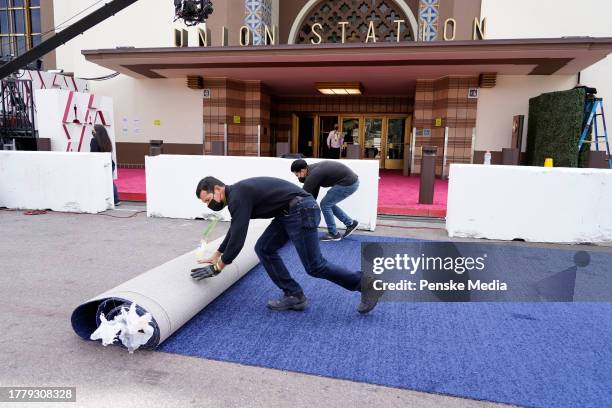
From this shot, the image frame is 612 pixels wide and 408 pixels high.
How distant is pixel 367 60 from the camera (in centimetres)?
1068

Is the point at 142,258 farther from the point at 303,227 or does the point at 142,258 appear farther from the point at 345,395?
the point at 345,395

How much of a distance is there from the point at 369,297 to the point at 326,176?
6.89 feet

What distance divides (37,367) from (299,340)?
5.85ft

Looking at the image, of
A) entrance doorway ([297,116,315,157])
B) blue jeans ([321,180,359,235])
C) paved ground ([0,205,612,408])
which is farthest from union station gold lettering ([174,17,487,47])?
paved ground ([0,205,612,408])

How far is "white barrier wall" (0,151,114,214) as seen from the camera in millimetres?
7863

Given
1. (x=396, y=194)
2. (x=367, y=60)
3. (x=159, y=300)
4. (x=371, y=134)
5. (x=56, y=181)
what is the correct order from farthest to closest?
1. (x=371, y=134)
2. (x=367, y=60)
3. (x=396, y=194)
4. (x=56, y=181)
5. (x=159, y=300)

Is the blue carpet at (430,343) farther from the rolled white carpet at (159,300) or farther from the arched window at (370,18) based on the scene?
the arched window at (370,18)

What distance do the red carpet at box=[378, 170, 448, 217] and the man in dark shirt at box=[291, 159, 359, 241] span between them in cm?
184

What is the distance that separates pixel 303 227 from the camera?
11.4 feet

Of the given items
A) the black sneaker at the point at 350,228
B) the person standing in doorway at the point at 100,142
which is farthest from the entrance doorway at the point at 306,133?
the black sneaker at the point at 350,228

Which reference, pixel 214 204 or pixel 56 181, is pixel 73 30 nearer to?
pixel 56 181

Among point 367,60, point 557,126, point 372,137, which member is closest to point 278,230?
point 367,60

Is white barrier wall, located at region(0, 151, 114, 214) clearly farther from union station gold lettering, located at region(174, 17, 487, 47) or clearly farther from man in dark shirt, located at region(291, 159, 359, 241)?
union station gold lettering, located at region(174, 17, 487, 47)

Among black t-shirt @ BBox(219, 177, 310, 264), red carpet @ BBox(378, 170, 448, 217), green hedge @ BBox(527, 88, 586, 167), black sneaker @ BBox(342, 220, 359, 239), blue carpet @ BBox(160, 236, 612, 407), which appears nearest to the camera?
blue carpet @ BBox(160, 236, 612, 407)
